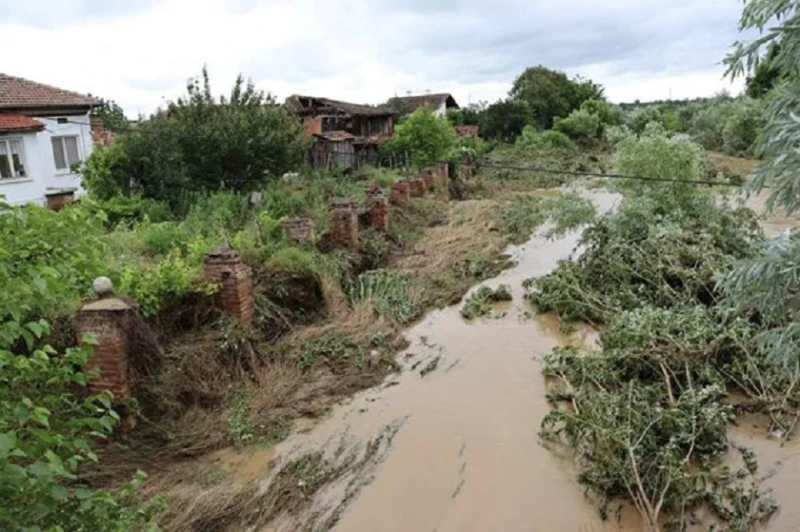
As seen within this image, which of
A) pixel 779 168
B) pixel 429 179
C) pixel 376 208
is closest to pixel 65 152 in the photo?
pixel 429 179

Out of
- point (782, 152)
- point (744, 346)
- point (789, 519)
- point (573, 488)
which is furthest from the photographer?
point (744, 346)

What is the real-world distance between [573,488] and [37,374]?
4266mm

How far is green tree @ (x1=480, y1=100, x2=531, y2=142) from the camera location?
41.1 m

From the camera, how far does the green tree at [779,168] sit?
8.70 ft

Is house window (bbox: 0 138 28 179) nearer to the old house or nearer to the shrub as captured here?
the old house

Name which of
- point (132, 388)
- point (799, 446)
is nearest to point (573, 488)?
point (799, 446)

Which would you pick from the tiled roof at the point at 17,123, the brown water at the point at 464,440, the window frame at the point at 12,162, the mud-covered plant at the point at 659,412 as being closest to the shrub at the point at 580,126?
the tiled roof at the point at 17,123

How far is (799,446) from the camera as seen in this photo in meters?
5.62

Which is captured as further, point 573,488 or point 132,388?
point 132,388

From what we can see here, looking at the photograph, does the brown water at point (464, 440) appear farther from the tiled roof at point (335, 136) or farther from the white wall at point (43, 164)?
the tiled roof at point (335, 136)

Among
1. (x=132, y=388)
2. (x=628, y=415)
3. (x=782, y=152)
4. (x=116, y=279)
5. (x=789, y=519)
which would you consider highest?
(x=782, y=152)

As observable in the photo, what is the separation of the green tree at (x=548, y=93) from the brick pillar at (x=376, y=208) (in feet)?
106

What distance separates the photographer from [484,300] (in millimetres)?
9805

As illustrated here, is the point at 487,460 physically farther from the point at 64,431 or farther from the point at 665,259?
the point at 665,259
